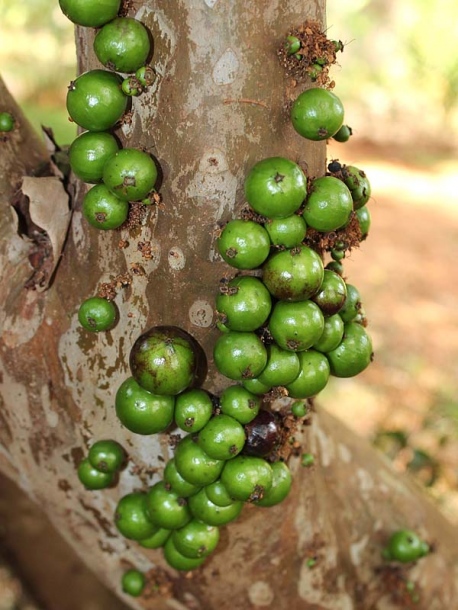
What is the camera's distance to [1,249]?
103 inches

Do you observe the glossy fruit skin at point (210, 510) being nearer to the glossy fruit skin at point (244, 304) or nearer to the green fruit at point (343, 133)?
the glossy fruit skin at point (244, 304)

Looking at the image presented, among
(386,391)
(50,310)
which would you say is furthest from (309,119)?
(386,391)

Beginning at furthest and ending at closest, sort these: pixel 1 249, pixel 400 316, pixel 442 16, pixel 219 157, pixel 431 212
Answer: pixel 442 16 → pixel 431 212 → pixel 400 316 → pixel 1 249 → pixel 219 157

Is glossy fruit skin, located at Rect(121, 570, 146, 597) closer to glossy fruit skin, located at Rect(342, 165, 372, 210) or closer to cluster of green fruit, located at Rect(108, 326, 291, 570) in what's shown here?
cluster of green fruit, located at Rect(108, 326, 291, 570)

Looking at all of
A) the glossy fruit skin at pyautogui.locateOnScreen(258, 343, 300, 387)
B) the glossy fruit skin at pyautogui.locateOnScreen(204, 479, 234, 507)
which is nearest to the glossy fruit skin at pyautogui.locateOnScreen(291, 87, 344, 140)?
the glossy fruit skin at pyautogui.locateOnScreen(258, 343, 300, 387)

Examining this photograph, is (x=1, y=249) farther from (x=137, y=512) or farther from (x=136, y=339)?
(x=137, y=512)

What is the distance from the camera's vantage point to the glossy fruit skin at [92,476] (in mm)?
2623

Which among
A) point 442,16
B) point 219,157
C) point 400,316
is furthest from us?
point 442,16

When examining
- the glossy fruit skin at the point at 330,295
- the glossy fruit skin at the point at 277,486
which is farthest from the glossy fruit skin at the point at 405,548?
the glossy fruit skin at the point at 330,295

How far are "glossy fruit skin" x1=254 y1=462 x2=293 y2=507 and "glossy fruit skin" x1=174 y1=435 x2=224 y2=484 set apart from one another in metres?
0.25

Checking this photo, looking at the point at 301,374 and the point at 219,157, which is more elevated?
the point at 219,157

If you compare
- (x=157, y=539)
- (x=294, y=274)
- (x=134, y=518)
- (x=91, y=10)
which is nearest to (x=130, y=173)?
(x=91, y=10)

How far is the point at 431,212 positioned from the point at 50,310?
11582 mm

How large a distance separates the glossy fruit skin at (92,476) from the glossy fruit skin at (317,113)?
1.58m
